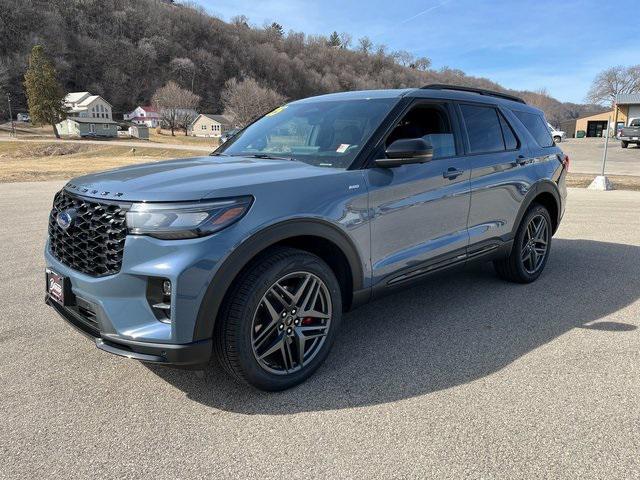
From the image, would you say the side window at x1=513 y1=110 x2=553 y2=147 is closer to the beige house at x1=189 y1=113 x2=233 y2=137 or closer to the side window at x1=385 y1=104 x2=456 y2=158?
the side window at x1=385 y1=104 x2=456 y2=158

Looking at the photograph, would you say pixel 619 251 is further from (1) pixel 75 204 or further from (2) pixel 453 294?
(1) pixel 75 204

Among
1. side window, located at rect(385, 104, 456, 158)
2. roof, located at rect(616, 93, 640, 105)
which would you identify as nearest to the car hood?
side window, located at rect(385, 104, 456, 158)

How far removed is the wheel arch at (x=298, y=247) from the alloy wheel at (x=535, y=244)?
243 centimetres

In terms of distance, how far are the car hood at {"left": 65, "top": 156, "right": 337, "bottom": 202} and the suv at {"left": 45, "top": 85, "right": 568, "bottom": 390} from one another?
12mm

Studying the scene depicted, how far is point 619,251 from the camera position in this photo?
6.65 meters

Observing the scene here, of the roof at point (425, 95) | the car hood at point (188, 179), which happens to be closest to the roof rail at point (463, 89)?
the roof at point (425, 95)

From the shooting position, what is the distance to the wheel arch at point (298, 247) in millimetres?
2590

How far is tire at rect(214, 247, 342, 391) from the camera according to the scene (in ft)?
8.95

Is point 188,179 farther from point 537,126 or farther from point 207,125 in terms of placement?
point 207,125

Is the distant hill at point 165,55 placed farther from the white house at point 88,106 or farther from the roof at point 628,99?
the roof at point 628,99

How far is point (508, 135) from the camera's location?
15.6 ft

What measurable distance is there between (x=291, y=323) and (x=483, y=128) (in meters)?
2.62

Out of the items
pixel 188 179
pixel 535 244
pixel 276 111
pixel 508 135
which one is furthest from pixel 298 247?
pixel 535 244

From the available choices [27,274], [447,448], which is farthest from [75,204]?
[27,274]
